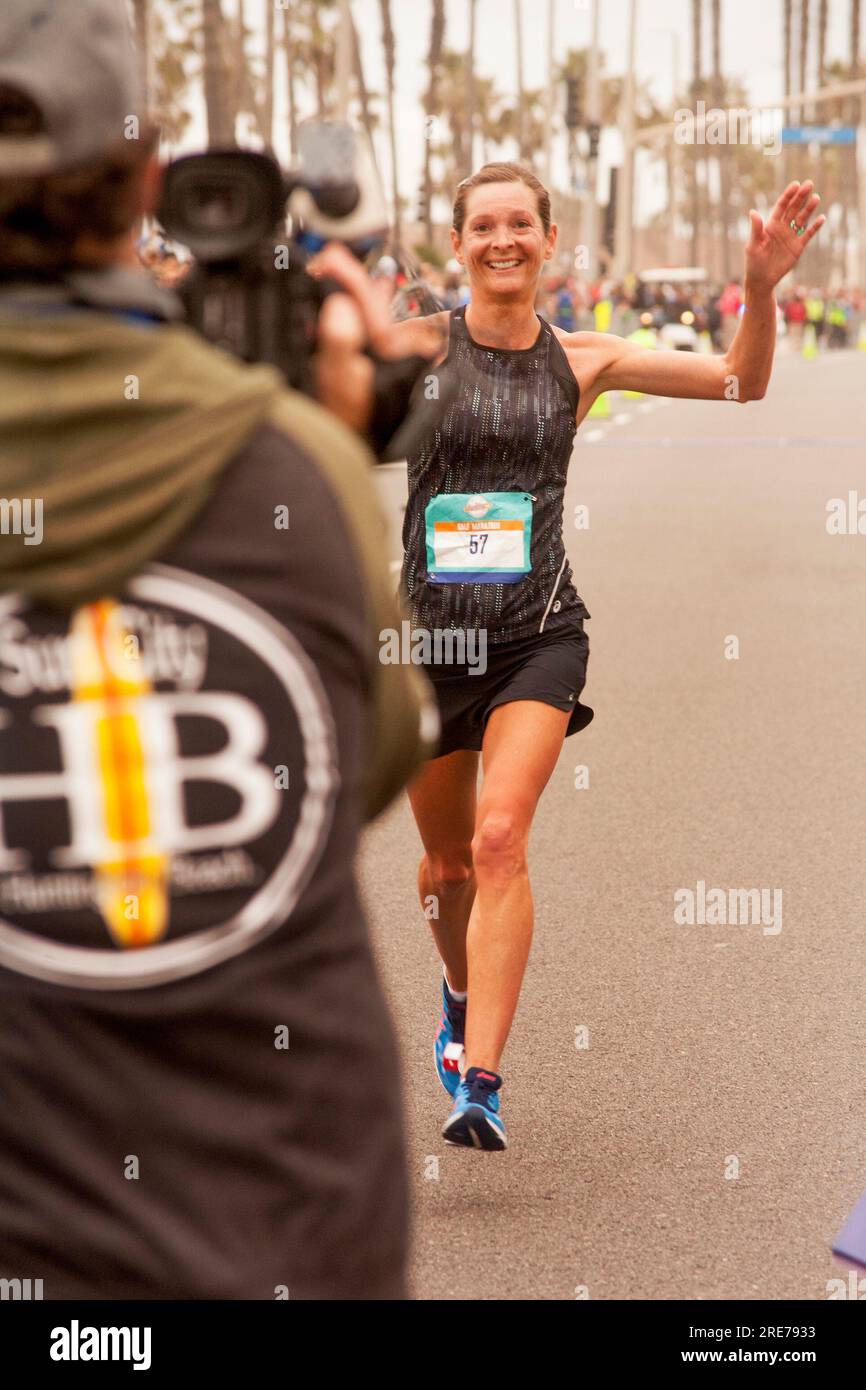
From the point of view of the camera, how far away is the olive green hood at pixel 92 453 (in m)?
1.56

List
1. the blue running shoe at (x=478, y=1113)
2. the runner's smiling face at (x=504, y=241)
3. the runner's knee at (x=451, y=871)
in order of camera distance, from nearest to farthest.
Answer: the blue running shoe at (x=478, y=1113) < the runner's smiling face at (x=504, y=241) < the runner's knee at (x=451, y=871)

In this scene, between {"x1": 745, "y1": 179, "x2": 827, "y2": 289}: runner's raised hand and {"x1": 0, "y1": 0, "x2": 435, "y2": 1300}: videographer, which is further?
{"x1": 745, "y1": 179, "x2": 827, "y2": 289}: runner's raised hand

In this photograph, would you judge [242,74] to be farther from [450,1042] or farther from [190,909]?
[190,909]

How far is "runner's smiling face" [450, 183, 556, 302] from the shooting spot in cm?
466

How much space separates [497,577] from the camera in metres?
4.59

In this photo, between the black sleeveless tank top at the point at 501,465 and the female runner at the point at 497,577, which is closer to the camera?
the female runner at the point at 497,577

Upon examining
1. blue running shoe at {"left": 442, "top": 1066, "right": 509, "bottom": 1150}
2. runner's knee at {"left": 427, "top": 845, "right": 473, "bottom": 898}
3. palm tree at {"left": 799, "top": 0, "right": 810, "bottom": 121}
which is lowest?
blue running shoe at {"left": 442, "top": 1066, "right": 509, "bottom": 1150}

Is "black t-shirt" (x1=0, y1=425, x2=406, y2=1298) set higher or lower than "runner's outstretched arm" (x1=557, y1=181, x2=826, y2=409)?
lower

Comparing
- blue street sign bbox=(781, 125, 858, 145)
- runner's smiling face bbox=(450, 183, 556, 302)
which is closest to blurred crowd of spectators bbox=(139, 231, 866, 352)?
blue street sign bbox=(781, 125, 858, 145)

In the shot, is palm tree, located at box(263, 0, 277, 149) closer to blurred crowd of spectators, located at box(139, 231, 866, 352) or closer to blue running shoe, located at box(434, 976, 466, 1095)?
blurred crowd of spectators, located at box(139, 231, 866, 352)

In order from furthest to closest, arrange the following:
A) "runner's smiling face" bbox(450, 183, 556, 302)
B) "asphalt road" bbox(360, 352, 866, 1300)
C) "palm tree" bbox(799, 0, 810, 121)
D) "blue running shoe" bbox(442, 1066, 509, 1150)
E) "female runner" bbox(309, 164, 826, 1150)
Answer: "palm tree" bbox(799, 0, 810, 121) < "runner's smiling face" bbox(450, 183, 556, 302) < "female runner" bbox(309, 164, 826, 1150) < "blue running shoe" bbox(442, 1066, 509, 1150) < "asphalt road" bbox(360, 352, 866, 1300)

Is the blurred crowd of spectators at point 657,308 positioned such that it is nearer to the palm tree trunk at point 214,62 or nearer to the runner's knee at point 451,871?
the palm tree trunk at point 214,62

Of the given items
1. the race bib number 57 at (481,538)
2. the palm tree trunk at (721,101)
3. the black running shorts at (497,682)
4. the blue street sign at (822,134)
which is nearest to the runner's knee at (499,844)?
the black running shorts at (497,682)

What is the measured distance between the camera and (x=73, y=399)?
1.55 m
